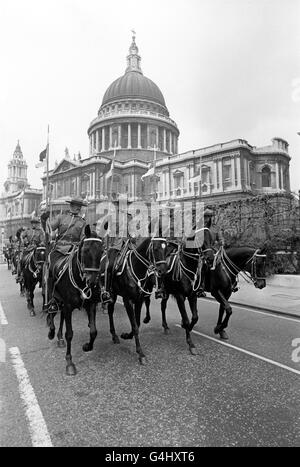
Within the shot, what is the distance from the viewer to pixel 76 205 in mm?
6797

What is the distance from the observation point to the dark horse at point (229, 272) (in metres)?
6.79

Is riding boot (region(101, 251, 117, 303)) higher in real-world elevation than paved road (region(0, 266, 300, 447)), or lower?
higher

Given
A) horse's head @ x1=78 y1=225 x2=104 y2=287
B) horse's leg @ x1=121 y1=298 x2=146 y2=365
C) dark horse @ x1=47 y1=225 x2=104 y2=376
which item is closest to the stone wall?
horse's leg @ x1=121 y1=298 x2=146 y2=365

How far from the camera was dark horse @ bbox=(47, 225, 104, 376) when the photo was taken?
4.86 metres

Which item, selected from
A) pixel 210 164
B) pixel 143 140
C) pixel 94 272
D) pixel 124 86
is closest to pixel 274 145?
pixel 210 164

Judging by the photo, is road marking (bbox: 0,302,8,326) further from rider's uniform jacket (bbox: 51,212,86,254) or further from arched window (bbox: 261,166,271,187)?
arched window (bbox: 261,166,271,187)

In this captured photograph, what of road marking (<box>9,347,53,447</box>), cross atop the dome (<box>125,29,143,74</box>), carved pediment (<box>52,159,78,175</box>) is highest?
cross atop the dome (<box>125,29,143,74</box>)

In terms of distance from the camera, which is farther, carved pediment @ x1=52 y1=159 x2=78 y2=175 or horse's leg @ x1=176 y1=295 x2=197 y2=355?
carved pediment @ x1=52 y1=159 x2=78 y2=175

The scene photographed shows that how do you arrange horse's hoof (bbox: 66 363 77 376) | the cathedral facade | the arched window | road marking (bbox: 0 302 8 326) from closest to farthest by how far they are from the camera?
horse's hoof (bbox: 66 363 77 376), road marking (bbox: 0 302 8 326), the cathedral facade, the arched window

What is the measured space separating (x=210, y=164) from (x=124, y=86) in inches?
1425

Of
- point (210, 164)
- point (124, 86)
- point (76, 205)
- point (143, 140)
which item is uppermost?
point (124, 86)

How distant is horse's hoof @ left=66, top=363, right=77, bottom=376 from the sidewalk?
7369mm

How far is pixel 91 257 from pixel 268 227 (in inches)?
490
